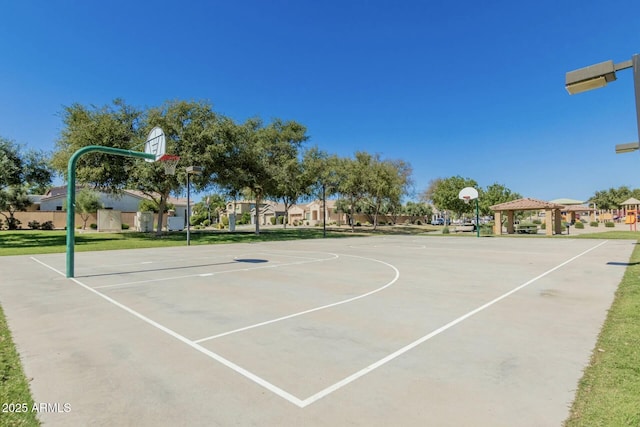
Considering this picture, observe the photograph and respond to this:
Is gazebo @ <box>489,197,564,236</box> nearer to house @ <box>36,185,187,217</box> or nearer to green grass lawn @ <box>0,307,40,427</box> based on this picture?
green grass lawn @ <box>0,307,40,427</box>

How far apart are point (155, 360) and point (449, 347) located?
12.1ft

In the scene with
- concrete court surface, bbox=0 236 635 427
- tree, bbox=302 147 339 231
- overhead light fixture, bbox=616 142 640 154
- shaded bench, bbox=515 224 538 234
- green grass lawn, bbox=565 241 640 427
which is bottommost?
concrete court surface, bbox=0 236 635 427

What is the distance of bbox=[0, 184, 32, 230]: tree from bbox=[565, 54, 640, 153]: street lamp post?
47850 millimetres

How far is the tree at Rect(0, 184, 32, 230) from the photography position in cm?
3700

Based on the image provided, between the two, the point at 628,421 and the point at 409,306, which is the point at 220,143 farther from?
the point at 628,421

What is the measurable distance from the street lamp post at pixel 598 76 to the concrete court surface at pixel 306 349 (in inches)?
134

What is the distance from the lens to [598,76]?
4742 millimetres

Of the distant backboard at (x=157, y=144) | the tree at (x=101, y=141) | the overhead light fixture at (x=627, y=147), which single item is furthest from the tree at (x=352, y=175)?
the overhead light fixture at (x=627, y=147)

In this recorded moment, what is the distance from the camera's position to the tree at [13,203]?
37.0 m

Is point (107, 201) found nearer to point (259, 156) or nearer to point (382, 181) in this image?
point (259, 156)

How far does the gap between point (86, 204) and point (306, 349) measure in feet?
150

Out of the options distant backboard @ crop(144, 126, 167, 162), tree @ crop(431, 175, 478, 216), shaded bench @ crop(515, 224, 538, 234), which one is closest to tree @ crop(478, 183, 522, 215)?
tree @ crop(431, 175, 478, 216)

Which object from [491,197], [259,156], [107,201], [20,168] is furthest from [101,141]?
[491,197]

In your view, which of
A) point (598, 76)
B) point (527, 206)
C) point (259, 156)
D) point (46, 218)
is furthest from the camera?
point (46, 218)
